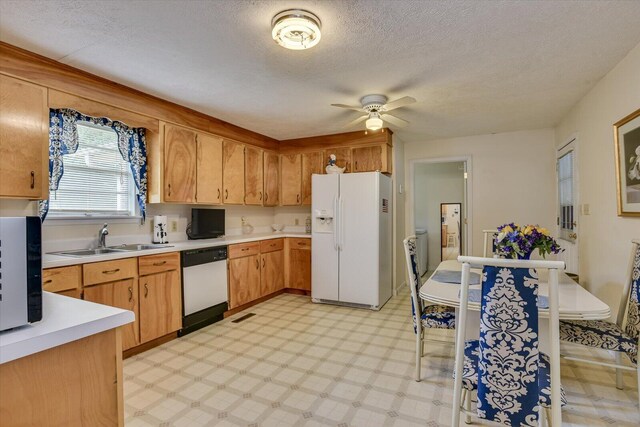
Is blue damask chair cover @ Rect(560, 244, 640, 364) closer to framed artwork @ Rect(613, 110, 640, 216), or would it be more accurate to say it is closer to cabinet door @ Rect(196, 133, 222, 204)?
framed artwork @ Rect(613, 110, 640, 216)

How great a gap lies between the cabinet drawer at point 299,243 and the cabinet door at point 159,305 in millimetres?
1891

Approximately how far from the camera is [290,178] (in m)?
5.07

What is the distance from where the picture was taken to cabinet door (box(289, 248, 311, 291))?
15.3 feet

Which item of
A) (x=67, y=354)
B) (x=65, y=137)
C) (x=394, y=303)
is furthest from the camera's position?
(x=394, y=303)

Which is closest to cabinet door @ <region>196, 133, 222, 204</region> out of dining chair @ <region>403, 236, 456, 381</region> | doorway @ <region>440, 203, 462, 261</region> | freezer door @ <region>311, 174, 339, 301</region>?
freezer door @ <region>311, 174, 339, 301</region>

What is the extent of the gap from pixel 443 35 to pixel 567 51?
3.25 feet

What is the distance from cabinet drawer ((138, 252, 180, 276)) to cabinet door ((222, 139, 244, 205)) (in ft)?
3.68

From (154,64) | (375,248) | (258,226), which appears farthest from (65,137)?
(375,248)

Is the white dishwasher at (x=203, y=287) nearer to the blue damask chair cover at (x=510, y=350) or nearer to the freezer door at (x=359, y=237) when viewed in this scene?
the freezer door at (x=359, y=237)

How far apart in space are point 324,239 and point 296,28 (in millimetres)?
2822

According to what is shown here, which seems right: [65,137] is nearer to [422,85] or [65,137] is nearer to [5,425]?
[5,425]

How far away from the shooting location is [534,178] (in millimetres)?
4520

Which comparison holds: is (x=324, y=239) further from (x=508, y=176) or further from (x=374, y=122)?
(x=508, y=176)

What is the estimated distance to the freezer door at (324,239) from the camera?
425 centimetres
